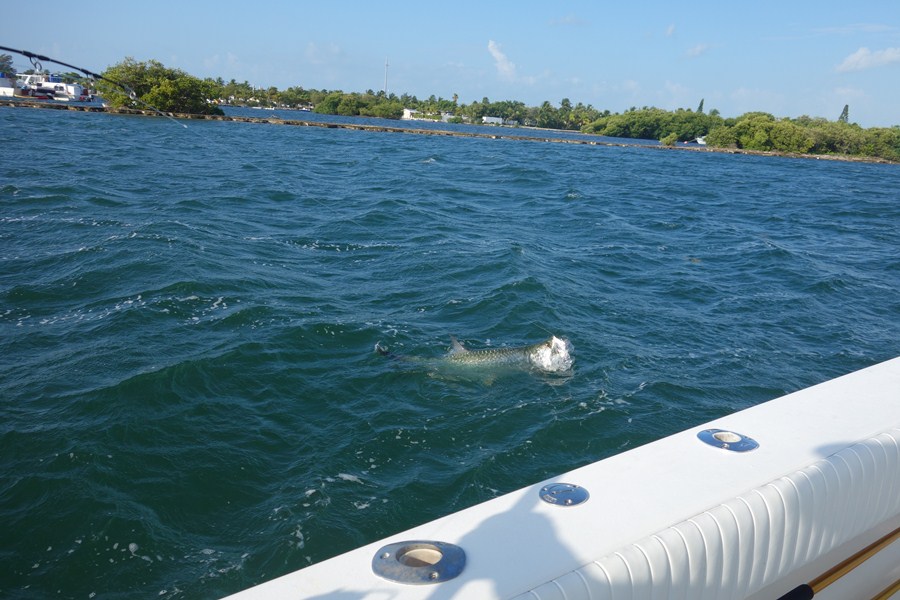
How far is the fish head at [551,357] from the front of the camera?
8.73 meters

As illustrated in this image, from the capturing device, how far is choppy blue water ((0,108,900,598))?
549 centimetres

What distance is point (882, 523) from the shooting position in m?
3.43

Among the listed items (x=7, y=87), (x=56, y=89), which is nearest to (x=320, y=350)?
(x=7, y=87)

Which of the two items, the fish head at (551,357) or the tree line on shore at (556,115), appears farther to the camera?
the tree line on shore at (556,115)

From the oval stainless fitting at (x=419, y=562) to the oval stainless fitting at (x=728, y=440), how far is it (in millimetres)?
1667

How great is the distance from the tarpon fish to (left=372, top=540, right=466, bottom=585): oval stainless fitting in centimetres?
602

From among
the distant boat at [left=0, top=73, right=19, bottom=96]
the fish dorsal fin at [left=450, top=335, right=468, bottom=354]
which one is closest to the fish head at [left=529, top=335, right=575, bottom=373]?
the fish dorsal fin at [left=450, top=335, right=468, bottom=354]

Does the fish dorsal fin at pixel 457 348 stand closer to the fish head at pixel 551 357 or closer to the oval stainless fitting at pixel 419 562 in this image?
the fish head at pixel 551 357

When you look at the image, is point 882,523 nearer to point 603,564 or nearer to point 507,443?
point 603,564

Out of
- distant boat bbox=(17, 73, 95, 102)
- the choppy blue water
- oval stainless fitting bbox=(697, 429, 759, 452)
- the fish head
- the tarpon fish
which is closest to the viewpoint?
oval stainless fitting bbox=(697, 429, 759, 452)

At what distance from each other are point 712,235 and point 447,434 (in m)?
15.7

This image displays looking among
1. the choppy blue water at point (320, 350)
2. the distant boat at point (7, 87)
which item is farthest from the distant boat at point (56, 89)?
the choppy blue water at point (320, 350)

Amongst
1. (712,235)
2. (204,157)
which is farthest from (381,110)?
(712,235)

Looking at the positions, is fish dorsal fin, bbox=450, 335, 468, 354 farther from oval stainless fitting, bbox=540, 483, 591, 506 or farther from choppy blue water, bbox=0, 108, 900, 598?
oval stainless fitting, bbox=540, 483, 591, 506
